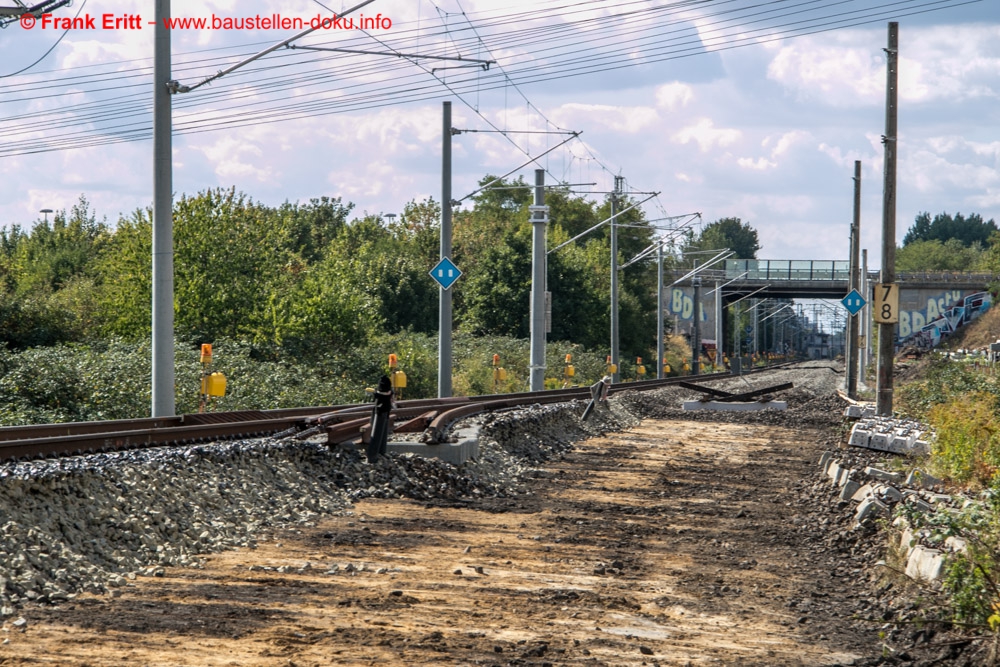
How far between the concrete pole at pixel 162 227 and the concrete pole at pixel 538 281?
17.1m

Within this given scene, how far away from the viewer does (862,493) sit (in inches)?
530

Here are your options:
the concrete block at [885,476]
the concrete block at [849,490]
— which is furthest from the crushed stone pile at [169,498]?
the concrete block at [885,476]

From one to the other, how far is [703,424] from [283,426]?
15.9m

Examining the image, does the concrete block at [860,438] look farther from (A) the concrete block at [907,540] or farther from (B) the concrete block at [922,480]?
(A) the concrete block at [907,540]

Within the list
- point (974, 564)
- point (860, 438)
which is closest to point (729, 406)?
point (860, 438)

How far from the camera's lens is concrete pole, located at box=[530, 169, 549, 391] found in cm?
3391

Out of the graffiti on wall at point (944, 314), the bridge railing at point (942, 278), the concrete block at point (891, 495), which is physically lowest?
A: the concrete block at point (891, 495)

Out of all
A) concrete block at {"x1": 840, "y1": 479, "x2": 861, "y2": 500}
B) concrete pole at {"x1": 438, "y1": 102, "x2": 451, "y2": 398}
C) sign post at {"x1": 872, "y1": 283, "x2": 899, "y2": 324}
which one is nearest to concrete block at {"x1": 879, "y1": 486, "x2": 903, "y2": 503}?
concrete block at {"x1": 840, "y1": 479, "x2": 861, "y2": 500}

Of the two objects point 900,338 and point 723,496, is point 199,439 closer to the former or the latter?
point 723,496

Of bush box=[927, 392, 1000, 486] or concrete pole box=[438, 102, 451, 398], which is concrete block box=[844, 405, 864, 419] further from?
bush box=[927, 392, 1000, 486]

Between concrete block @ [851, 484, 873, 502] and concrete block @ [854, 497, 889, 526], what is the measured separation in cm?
110

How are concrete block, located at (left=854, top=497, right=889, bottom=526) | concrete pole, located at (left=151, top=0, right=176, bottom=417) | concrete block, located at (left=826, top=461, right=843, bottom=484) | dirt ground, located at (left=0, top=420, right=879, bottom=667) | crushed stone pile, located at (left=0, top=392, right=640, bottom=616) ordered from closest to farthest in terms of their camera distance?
dirt ground, located at (left=0, top=420, right=879, bottom=667), crushed stone pile, located at (left=0, top=392, right=640, bottom=616), concrete block, located at (left=854, top=497, right=889, bottom=526), concrete block, located at (left=826, top=461, right=843, bottom=484), concrete pole, located at (left=151, top=0, right=176, bottom=417)

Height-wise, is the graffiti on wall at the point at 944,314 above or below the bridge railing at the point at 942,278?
below

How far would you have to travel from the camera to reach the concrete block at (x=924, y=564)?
869 cm
